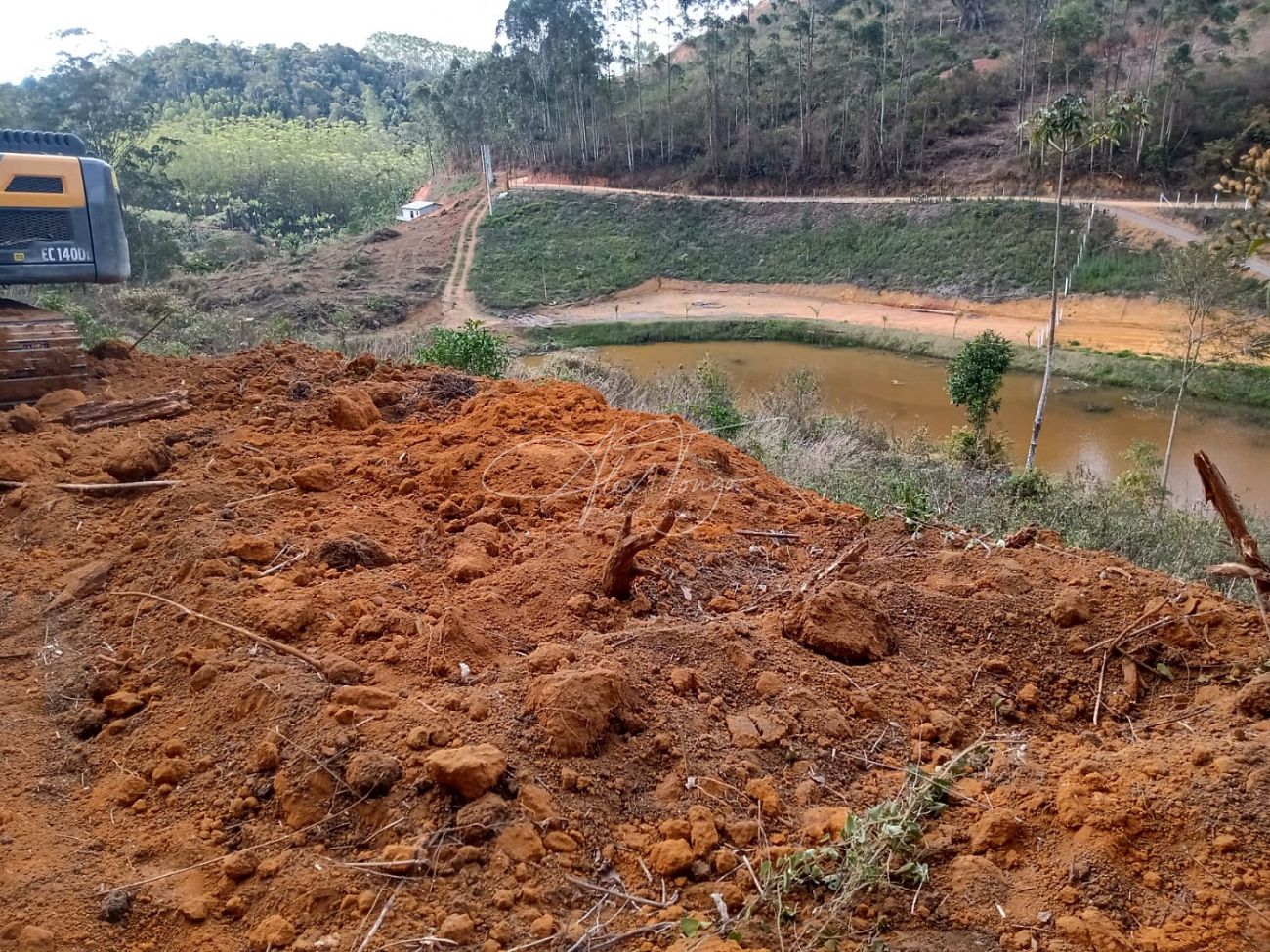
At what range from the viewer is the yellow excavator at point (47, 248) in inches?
277

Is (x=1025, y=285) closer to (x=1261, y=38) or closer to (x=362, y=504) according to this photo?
(x=1261, y=38)

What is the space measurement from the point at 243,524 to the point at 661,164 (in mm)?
53231

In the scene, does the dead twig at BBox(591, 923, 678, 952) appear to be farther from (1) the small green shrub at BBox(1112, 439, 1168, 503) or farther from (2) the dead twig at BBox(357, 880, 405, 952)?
(1) the small green shrub at BBox(1112, 439, 1168, 503)

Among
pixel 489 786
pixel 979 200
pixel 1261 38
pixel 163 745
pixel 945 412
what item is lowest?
pixel 945 412

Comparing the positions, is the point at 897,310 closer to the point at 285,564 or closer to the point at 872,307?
the point at 872,307

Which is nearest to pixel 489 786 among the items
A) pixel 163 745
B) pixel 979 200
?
pixel 163 745

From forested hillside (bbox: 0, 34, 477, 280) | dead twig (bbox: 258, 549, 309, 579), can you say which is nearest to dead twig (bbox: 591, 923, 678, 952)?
dead twig (bbox: 258, 549, 309, 579)

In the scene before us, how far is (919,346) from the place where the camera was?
32031 mm

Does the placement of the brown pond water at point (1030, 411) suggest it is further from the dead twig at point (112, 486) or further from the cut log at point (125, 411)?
the dead twig at point (112, 486)

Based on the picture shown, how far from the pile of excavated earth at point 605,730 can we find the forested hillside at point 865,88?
4058 cm

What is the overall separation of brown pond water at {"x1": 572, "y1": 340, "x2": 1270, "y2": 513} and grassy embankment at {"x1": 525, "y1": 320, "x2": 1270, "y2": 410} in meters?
0.55

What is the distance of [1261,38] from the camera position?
46.6m

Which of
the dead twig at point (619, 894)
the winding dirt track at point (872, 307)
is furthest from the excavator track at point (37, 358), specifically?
the winding dirt track at point (872, 307)

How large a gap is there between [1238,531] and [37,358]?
826cm
